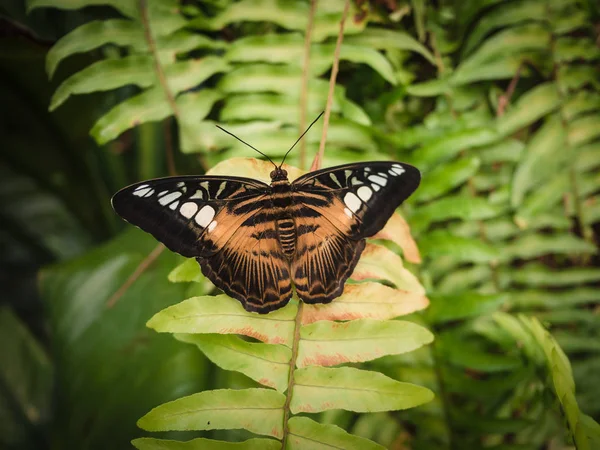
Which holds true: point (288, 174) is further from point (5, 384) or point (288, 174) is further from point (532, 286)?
point (5, 384)

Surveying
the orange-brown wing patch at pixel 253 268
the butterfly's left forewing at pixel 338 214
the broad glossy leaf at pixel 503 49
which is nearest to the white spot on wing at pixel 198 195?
the orange-brown wing patch at pixel 253 268

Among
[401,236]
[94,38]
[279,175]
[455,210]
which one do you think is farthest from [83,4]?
[455,210]

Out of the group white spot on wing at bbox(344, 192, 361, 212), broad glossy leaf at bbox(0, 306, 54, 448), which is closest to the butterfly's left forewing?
white spot on wing at bbox(344, 192, 361, 212)

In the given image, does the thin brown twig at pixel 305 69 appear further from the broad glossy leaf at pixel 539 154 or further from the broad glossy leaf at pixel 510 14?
the broad glossy leaf at pixel 539 154

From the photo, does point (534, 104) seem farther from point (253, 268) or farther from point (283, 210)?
point (253, 268)

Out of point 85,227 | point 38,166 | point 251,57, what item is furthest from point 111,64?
point 85,227

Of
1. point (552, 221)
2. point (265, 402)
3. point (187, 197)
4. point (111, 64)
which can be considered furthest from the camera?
point (552, 221)
